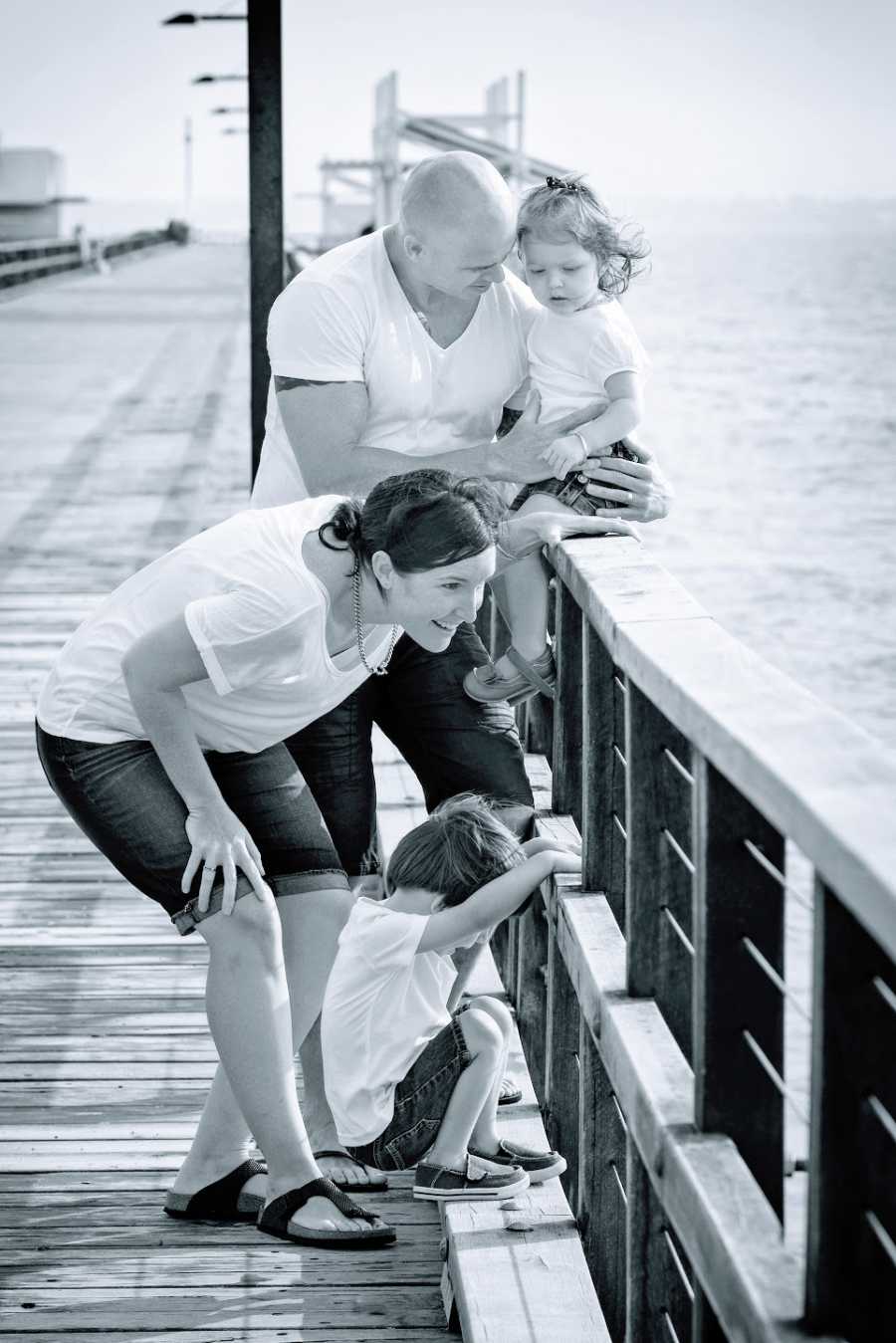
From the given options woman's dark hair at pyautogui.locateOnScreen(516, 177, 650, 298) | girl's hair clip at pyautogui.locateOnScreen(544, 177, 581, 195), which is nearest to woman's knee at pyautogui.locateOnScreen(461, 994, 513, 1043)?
woman's dark hair at pyautogui.locateOnScreen(516, 177, 650, 298)

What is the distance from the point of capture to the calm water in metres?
47.7

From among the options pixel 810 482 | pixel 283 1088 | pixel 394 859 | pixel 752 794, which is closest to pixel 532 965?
pixel 394 859

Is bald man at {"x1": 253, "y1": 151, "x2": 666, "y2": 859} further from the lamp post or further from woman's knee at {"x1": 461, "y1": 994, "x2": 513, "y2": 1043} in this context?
the lamp post

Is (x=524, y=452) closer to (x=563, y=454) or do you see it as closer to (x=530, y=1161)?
(x=563, y=454)

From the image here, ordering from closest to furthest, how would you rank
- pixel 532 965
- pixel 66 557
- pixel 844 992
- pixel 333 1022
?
pixel 844 992, pixel 333 1022, pixel 532 965, pixel 66 557

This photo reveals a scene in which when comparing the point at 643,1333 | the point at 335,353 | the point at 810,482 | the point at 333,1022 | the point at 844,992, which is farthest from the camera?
the point at 810,482

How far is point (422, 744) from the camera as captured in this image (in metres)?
4.05

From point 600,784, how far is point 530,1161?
716 mm

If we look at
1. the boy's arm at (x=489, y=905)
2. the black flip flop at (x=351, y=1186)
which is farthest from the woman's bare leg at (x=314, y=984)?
the boy's arm at (x=489, y=905)

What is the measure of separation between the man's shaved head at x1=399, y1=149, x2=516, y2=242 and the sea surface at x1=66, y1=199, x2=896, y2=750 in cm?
277

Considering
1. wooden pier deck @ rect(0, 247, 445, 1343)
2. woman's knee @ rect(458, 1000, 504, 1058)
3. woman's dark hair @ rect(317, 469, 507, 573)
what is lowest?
wooden pier deck @ rect(0, 247, 445, 1343)

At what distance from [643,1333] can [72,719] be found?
1.41 metres

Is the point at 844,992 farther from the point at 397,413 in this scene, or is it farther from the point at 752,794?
the point at 397,413

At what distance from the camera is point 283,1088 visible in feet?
11.0
